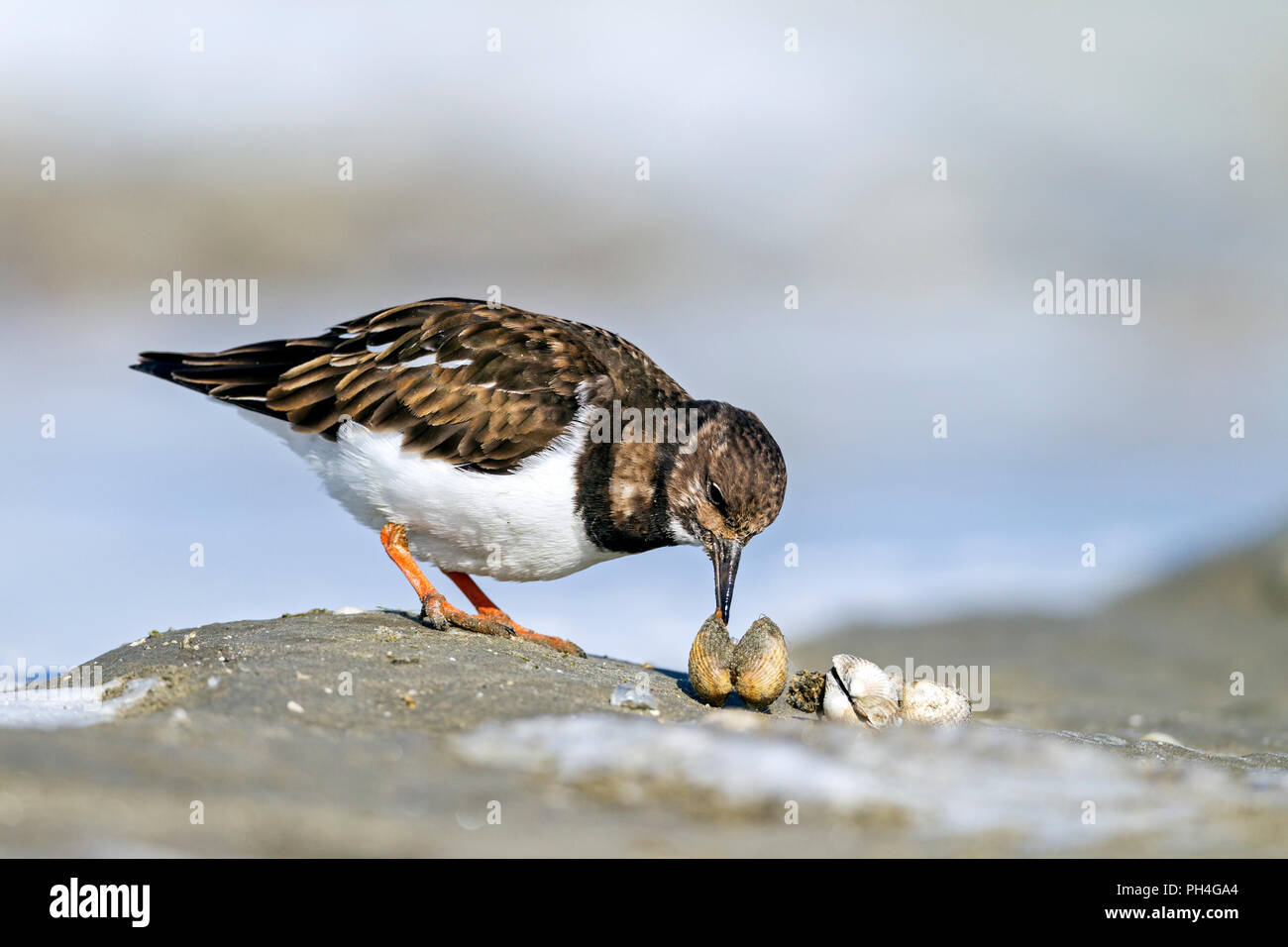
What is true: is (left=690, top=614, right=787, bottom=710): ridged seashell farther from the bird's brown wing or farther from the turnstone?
the bird's brown wing

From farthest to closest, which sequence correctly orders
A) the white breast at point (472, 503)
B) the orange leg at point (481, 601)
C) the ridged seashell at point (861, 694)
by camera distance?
the orange leg at point (481, 601) → the white breast at point (472, 503) → the ridged seashell at point (861, 694)

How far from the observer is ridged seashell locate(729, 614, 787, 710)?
4.61 meters

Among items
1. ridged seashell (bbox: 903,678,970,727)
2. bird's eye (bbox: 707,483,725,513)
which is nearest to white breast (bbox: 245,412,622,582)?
bird's eye (bbox: 707,483,725,513)

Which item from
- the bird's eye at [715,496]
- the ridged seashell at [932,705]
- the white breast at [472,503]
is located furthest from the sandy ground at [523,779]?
the bird's eye at [715,496]

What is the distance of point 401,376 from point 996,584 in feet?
17.9

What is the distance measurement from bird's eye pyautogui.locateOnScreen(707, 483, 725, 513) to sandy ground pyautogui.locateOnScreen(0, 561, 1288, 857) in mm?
1075

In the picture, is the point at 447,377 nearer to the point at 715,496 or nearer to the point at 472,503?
the point at 472,503

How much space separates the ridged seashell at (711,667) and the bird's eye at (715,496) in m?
0.65

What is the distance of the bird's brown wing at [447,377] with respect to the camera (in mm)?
5359

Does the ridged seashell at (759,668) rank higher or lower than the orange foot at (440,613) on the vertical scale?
lower

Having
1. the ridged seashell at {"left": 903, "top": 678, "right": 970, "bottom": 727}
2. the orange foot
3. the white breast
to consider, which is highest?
the white breast

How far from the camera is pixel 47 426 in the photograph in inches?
432

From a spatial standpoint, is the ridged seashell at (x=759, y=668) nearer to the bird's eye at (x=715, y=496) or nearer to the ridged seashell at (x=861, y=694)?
the ridged seashell at (x=861, y=694)

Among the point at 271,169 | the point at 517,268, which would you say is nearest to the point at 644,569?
the point at 517,268
